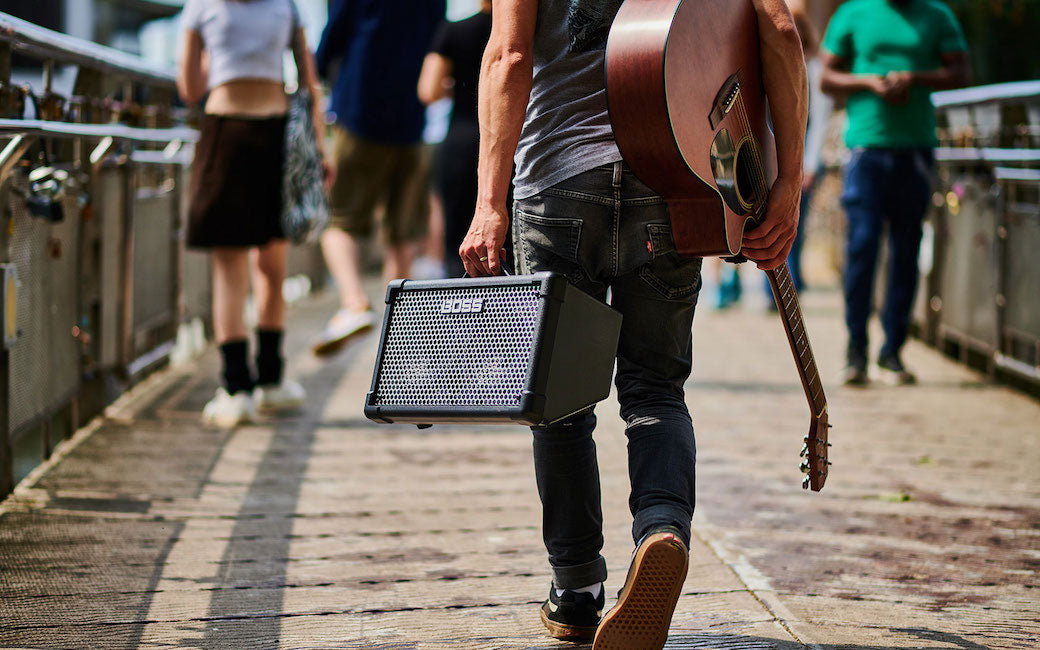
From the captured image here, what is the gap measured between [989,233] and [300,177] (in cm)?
347

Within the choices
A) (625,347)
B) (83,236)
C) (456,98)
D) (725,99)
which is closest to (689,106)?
(725,99)

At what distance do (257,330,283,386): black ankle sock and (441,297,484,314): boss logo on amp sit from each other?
10.7 ft

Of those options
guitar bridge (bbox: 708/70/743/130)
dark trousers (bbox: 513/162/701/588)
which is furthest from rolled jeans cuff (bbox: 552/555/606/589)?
guitar bridge (bbox: 708/70/743/130)

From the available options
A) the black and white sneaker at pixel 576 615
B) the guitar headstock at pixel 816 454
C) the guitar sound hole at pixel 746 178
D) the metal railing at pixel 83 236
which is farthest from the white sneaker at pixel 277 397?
the guitar sound hole at pixel 746 178

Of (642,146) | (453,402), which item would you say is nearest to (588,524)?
(453,402)

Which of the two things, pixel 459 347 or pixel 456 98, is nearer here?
pixel 459 347

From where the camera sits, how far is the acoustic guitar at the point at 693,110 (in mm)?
2312

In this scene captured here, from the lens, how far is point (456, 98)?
606 centimetres

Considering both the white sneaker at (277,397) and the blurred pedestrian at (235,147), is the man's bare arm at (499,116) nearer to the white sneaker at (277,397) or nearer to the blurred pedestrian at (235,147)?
the blurred pedestrian at (235,147)

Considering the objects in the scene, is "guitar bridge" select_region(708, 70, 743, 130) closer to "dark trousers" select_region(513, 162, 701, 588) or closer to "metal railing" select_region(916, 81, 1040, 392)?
"dark trousers" select_region(513, 162, 701, 588)

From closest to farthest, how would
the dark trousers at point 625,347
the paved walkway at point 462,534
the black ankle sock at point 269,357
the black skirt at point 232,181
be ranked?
the dark trousers at point 625,347 < the paved walkway at point 462,534 < the black skirt at point 232,181 < the black ankle sock at point 269,357

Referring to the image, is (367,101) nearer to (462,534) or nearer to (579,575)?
(462,534)

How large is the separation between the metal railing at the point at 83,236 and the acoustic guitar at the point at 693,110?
191 centimetres

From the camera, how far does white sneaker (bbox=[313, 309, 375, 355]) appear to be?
582 cm
